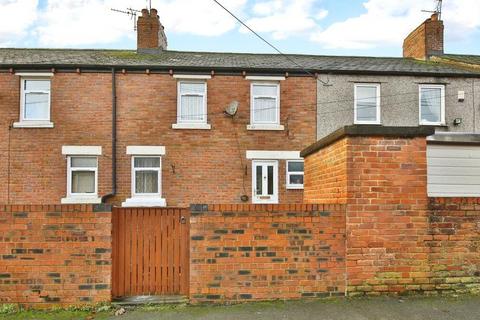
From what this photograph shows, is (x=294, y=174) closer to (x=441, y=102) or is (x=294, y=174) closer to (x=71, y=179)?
(x=441, y=102)

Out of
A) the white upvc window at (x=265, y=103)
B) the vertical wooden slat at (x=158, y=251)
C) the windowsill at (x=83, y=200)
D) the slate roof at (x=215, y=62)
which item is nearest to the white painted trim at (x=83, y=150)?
the windowsill at (x=83, y=200)

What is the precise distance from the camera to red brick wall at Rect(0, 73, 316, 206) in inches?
481

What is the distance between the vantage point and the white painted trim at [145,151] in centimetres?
1240

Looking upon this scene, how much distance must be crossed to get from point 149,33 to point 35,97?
4.88 metres

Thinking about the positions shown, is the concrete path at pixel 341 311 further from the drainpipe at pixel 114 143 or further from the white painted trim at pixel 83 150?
the white painted trim at pixel 83 150

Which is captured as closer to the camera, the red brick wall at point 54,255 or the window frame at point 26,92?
the red brick wall at point 54,255

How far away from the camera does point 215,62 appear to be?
13.8 m

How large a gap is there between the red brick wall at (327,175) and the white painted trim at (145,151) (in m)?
6.78

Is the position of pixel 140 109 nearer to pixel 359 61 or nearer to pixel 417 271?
pixel 359 61

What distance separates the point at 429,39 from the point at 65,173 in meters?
15.0

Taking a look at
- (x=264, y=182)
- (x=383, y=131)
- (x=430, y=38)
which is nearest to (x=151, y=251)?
(x=383, y=131)

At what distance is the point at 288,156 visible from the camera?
12742 millimetres

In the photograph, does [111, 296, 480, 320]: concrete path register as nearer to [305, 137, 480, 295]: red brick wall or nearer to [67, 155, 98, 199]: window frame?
[305, 137, 480, 295]: red brick wall

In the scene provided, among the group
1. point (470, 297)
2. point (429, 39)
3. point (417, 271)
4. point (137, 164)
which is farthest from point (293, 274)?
point (429, 39)
